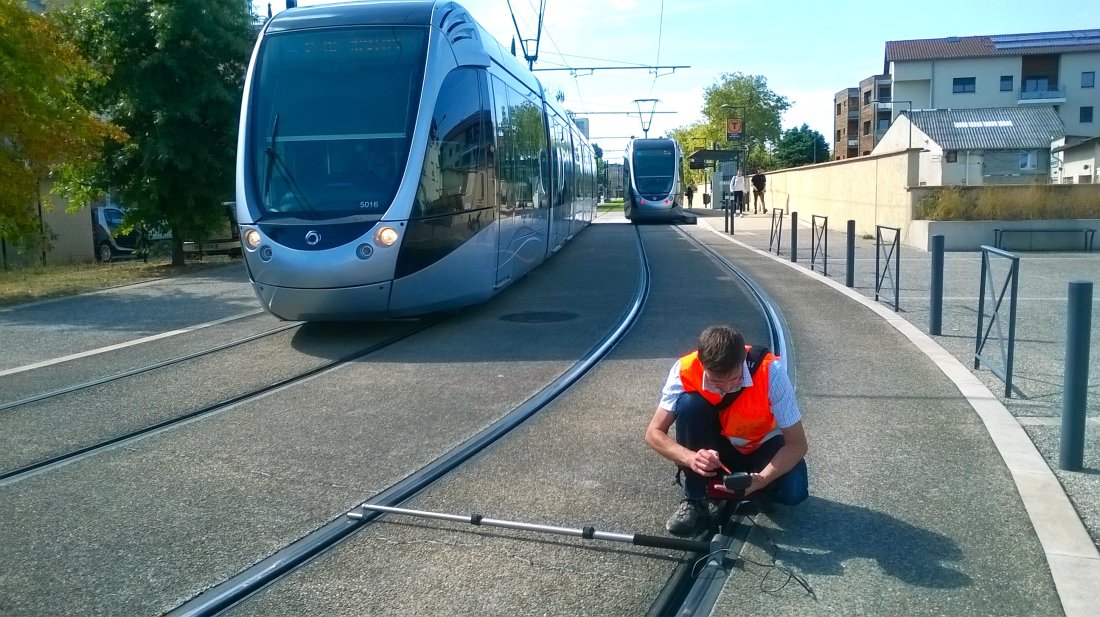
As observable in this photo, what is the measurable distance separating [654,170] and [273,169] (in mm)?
26519

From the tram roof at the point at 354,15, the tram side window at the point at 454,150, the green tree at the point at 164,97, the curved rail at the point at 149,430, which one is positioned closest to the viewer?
the curved rail at the point at 149,430

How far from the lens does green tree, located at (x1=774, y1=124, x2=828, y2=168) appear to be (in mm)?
110500

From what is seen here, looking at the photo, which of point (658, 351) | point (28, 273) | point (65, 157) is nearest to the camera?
point (658, 351)

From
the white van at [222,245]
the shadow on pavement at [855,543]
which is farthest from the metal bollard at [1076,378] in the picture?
the white van at [222,245]

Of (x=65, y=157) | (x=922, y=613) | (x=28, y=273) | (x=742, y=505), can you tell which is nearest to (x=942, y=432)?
(x=742, y=505)

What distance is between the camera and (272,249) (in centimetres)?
950

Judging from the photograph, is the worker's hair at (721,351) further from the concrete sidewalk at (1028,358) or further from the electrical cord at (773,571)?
the concrete sidewalk at (1028,358)

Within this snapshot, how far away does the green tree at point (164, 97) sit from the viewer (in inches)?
772

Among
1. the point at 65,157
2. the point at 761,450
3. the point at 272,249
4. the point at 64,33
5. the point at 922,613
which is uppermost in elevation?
the point at 64,33

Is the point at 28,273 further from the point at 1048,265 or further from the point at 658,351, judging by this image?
the point at 1048,265

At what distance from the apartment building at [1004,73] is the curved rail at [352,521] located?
74715mm

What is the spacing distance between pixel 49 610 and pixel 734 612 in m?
2.76

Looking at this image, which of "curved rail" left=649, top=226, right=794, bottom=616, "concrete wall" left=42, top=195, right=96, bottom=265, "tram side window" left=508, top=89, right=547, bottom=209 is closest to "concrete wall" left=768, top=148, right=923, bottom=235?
"tram side window" left=508, top=89, right=547, bottom=209

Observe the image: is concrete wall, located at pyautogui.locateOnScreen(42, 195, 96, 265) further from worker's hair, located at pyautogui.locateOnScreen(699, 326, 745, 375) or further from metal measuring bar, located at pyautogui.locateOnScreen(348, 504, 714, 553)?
worker's hair, located at pyautogui.locateOnScreen(699, 326, 745, 375)
